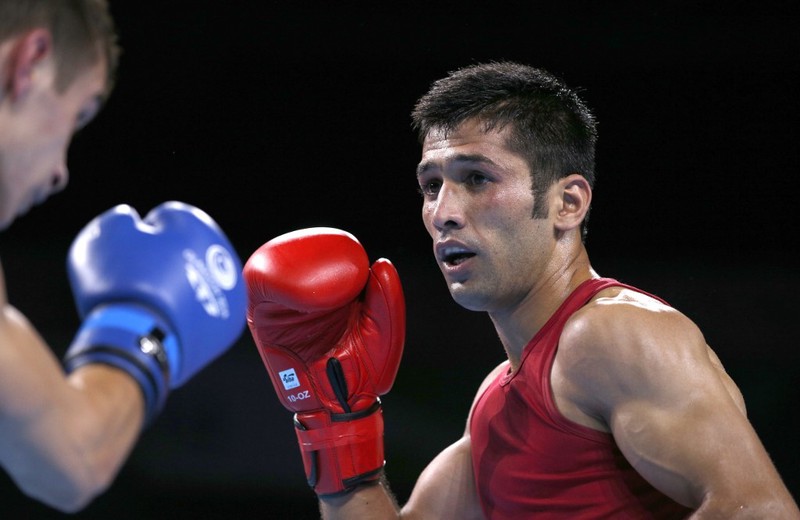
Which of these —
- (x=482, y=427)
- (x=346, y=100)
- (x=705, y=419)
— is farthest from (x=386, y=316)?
(x=346, y=100)

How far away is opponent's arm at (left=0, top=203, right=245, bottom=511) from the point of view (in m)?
1.25

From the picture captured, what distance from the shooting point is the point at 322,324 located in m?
2.47

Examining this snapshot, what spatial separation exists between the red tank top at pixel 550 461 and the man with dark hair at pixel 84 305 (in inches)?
32.1

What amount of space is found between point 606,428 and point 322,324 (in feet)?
2.78

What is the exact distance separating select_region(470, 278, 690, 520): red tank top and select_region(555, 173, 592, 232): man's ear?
0.68 feet

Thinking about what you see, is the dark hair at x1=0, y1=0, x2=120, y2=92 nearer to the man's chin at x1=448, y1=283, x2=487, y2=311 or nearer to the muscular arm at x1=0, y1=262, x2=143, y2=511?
the muscular arm at x1=0, y1=262, x2=143, y2=511

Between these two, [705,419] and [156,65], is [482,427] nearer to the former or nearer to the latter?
[705,419]

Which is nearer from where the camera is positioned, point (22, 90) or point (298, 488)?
point (22, 90)

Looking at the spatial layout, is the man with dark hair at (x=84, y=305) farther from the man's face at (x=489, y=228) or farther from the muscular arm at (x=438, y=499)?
the muscular arm at (x=438, y=499)

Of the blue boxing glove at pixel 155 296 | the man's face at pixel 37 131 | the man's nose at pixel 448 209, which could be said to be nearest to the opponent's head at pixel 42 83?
the man's face at pixel 37 131

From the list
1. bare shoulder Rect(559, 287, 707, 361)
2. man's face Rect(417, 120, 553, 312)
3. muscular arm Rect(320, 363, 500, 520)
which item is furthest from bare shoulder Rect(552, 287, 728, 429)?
muscular arm Rect(320, 363, 500, 520)

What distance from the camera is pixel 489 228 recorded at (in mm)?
2312

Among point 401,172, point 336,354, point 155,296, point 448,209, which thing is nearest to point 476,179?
point 448,209

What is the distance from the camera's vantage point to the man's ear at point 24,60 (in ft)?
4.28
